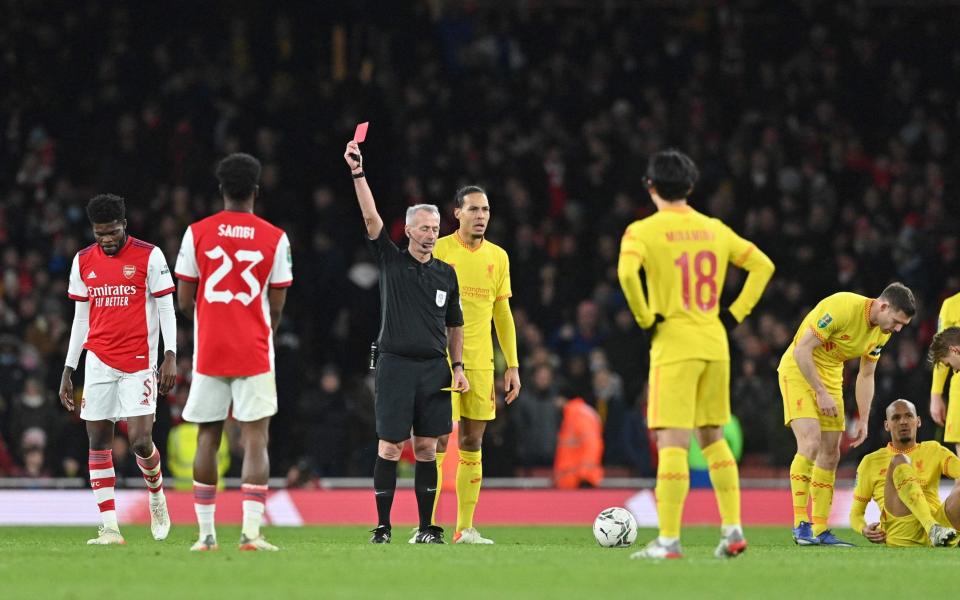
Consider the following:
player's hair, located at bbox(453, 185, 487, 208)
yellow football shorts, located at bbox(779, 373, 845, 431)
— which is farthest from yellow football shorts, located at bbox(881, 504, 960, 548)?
player's hair, located at bbox(453, 185, 487, 208)

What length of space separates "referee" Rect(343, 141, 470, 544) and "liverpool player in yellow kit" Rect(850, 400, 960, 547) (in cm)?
396

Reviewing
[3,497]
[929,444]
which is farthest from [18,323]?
[929,444]

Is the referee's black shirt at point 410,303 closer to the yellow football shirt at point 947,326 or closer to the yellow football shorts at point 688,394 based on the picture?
the yellow football shorts at point 688,394

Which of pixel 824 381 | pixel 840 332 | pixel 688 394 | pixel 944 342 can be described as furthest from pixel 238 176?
pixel 944 342

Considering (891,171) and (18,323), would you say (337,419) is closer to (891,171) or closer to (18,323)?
(18,323)

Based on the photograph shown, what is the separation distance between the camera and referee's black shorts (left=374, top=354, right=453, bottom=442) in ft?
37.7

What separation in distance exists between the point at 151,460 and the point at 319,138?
12.6 meters

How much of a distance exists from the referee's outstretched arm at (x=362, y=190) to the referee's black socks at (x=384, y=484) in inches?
68.9

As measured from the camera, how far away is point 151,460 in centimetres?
1203

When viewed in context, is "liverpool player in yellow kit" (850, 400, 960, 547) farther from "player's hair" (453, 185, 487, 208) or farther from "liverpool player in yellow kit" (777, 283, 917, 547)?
"player's hair" (453, 185, 487, 208)

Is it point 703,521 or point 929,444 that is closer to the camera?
point 929,444

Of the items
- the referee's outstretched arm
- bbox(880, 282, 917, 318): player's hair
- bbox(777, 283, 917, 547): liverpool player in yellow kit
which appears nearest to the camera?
the referee's outstretched arm

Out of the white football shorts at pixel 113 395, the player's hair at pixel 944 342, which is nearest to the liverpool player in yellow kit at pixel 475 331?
the white football shorts at pixel 113 395

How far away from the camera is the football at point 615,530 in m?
12.3
